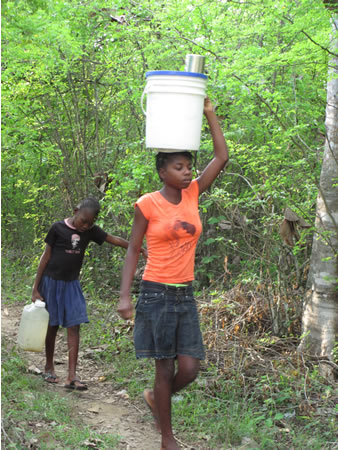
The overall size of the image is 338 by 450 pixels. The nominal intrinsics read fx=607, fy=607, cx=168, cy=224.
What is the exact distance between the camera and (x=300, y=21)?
464cm

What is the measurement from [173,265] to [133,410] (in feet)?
5.65

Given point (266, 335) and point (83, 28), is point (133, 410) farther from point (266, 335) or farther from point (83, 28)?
point (83, 28)

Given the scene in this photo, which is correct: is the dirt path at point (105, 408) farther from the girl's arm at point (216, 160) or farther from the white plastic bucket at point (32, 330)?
the girl's arm at point (216, 160)

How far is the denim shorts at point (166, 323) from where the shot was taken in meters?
3.65

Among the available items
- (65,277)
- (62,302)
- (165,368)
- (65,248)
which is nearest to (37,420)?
(165,368)

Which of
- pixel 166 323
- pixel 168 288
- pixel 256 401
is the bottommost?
pixel 256 401

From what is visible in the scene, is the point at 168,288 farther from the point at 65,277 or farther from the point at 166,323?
the point at 65,277

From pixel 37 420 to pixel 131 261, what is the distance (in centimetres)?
128

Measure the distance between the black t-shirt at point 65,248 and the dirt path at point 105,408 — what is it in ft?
3.20

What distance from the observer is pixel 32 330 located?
5.05 metres

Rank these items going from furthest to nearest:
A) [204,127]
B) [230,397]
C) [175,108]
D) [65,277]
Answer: [204,127] → [65,277] → [230,397] → [175,108]

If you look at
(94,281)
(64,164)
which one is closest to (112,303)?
(94,281)

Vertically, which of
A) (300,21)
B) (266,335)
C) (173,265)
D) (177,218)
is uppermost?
(300,21)

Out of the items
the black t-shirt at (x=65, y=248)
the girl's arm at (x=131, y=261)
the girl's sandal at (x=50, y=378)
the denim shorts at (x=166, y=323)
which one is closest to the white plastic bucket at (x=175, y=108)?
the girl's arm at (x=131, y=261)
